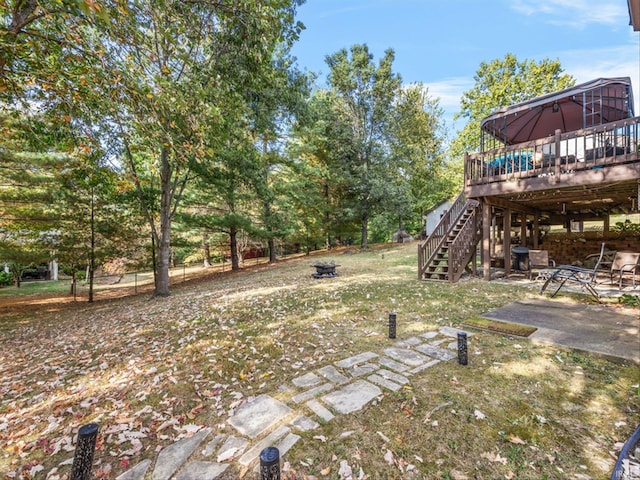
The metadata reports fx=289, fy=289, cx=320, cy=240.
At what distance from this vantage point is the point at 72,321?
25.6 ft

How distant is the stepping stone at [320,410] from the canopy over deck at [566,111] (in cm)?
946

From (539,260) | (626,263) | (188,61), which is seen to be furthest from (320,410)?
(626,263)

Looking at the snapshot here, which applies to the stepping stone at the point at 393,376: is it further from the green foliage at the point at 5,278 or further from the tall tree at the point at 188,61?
the green foliage at the point at 5,278

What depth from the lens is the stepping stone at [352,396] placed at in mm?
2744

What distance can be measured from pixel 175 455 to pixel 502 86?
27218mm

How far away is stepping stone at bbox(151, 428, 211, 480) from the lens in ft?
6.75

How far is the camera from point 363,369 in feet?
11.4

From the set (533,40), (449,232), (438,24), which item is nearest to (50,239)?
(449,232)

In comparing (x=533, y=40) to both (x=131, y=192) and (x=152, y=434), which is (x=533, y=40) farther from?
(x=152, y=434)

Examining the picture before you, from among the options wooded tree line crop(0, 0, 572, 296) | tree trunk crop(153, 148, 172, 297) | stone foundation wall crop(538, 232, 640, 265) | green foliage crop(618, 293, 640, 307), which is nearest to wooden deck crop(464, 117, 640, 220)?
stone foundation wall crop(538, 232, 640, 265)

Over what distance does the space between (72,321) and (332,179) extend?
15174 mm

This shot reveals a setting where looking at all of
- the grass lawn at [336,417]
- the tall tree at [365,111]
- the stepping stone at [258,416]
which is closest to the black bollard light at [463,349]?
the grass lawn at [336,417]

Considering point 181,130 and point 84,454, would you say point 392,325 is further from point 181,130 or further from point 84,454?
point 181,130

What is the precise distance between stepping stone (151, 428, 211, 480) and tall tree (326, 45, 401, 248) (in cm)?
1655
